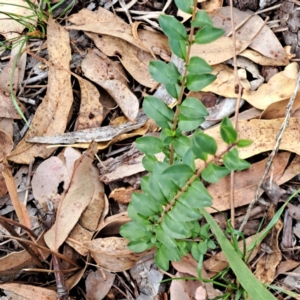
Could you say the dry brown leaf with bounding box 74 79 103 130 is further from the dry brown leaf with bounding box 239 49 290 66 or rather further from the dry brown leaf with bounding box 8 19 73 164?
the dry brown leaf with bounding box 239 49 290 66

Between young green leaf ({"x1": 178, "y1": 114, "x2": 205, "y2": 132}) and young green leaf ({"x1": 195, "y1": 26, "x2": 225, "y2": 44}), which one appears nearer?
young green leaf ({"x1": 195, "y1": 26, "x2": 225, "y2": 44})

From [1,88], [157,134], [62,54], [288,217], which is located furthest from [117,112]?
[288,217]

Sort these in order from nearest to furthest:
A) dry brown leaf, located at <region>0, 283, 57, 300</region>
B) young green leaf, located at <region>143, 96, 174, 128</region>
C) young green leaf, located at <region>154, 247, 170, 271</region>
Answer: young green leaf, located at <region>143, 96, 174, 128</region> < young green leaf, located at <region>154, 247, 170, 271</region> < dry brown leaf, located at <region>0, 283, 57, 300</region>

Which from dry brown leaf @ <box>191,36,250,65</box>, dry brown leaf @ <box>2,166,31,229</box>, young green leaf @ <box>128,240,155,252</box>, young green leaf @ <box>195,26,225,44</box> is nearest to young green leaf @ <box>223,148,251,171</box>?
young green leaf @ <box>195,26,225,44</box>

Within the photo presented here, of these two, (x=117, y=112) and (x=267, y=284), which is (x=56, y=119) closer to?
(x=117, y=112)

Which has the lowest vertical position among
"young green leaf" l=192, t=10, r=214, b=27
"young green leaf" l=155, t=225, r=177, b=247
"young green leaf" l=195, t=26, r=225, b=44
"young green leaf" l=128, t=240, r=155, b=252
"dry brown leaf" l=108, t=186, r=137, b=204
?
"young green leaf" l=128, t=240, r=155, b=252

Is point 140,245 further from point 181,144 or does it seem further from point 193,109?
point 193,109

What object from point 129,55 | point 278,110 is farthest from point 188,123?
point 129,55
